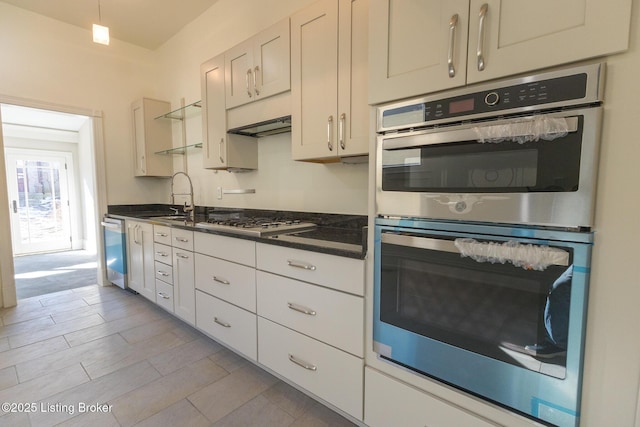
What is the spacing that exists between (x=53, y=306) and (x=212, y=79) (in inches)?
112

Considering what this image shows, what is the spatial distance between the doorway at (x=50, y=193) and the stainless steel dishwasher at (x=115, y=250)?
1.39 m

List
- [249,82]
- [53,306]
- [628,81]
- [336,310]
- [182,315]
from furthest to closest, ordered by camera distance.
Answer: [53,306] → [182,315] → [249,82] → [336,310] → [628,81]

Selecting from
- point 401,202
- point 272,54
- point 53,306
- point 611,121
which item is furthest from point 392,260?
point 53,306

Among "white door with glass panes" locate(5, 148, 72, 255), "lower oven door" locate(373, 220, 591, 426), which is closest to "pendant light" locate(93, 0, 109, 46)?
"lower oven door" locate(373, 220, 591, 426)

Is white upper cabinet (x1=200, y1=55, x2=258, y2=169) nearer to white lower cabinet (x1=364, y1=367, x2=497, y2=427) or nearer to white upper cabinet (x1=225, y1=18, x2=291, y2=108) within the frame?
white upper cabinet (x1=225, y1=18, x2=291, y2=108)

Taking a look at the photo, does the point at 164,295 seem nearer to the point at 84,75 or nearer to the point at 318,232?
the point at 318,232

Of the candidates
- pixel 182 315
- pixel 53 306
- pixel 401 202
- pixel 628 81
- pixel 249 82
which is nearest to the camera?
pixel 628 81

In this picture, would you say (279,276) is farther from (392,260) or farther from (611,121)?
(611,121)

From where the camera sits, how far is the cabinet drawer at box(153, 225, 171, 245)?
2.50m

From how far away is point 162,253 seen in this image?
8.55ft

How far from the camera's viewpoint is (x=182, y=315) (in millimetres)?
2410

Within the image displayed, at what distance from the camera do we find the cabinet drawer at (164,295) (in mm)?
2545

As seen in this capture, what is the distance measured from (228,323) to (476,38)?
2.01m

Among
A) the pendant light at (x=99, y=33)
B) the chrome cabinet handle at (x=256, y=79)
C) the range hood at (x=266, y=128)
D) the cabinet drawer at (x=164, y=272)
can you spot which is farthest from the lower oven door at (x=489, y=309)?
the pendant light at (x=99, y=33)
